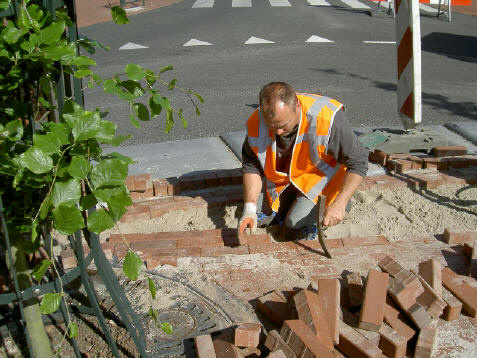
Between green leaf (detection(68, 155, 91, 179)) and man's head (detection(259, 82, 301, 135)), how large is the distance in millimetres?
1966

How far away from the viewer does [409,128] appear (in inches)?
209

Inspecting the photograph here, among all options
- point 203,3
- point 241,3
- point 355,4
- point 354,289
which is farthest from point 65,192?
point 355,4

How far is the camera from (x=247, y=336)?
2445mm

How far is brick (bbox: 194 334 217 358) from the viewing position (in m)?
2.43

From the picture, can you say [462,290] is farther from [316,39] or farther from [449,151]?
[316,39]

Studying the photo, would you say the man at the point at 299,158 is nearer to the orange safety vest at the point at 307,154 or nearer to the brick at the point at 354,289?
the orange safety vest at the point at 307,154

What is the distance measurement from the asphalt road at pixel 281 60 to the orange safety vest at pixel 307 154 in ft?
7.62

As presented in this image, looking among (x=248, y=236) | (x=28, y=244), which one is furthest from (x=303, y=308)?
(x=28, y=244)

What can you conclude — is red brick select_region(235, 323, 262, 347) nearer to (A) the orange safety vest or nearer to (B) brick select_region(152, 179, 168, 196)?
(A) the orange safety vest

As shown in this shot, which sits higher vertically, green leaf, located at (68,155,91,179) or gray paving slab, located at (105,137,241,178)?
green leaf, located at (68,155,91,179)

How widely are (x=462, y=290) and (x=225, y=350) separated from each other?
1521 mm

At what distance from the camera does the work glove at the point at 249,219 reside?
11.7 ft

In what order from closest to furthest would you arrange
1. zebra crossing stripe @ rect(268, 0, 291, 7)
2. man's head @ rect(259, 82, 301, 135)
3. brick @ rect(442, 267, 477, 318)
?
brick @ rect(442, 267, 477, 318), man's head @ rect(259, 82, 301, 135), zebra crossing stripe @ rect(268, 0, 291, 7)

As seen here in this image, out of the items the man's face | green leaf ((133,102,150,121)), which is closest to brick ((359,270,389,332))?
the man's face
